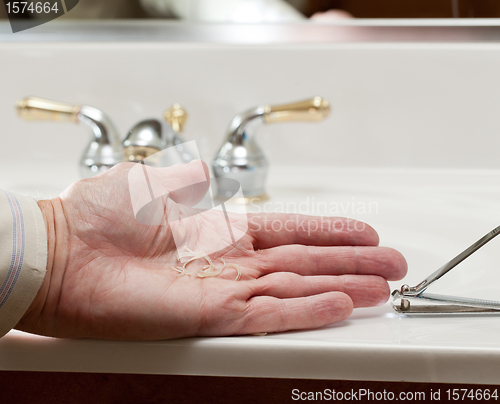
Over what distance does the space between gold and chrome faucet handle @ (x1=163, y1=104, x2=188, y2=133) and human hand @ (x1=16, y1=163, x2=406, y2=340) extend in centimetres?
20

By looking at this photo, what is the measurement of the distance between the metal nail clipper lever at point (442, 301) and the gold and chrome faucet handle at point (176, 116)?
0.37 m

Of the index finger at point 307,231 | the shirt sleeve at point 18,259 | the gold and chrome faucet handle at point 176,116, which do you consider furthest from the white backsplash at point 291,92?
the shirt sleeve at point 18,259

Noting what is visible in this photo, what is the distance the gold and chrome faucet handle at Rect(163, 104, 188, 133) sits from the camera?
1.98 feet

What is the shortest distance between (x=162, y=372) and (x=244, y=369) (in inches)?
1.9

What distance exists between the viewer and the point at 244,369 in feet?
0.89

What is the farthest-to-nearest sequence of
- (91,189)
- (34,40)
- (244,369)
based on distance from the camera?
(34,40) → (91,189) → (244,369)

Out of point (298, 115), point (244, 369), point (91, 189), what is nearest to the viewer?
point (244, 369)

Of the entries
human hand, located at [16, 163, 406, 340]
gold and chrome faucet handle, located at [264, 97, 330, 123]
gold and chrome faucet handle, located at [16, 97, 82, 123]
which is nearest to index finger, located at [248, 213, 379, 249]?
human hand, located at [16, 163, 406, 340]

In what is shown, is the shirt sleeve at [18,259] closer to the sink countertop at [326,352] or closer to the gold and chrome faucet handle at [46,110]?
the sink countertop at [326,352]

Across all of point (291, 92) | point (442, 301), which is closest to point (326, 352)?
point (442, 301)

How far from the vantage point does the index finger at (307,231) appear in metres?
0.41

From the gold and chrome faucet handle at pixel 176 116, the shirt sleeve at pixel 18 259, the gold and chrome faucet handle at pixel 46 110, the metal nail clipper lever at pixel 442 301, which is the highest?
the gold and chrome faucet handle at pixel 46 110

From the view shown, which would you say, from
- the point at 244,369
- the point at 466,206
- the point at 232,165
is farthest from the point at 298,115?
the point at 244,369

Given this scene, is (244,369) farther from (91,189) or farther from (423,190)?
(423,190)
